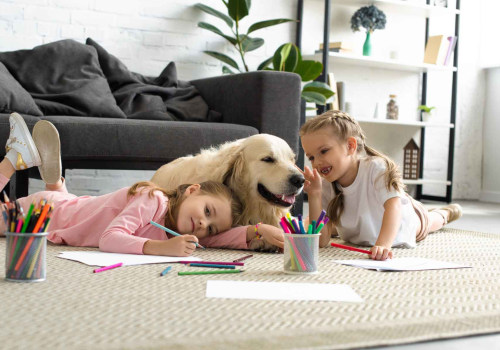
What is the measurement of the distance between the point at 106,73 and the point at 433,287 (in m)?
2.54

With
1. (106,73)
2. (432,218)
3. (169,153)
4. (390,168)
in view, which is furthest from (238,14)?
(390,168)

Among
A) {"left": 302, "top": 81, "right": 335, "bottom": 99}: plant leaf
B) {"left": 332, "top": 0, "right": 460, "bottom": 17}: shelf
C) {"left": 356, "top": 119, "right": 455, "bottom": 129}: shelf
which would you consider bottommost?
{"left": 356, "top": 119, "right": 455, "bottom": 129}: shelf

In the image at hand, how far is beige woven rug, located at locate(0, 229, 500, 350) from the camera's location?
100cm

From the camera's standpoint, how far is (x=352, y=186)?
2244mm

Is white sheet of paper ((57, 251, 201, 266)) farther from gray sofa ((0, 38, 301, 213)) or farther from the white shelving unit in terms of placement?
the white shelving unit

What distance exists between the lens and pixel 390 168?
2.15 m

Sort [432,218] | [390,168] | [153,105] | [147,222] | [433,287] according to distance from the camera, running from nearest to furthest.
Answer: [433,287], [147,222], [390,168], [432,218], [153,105]

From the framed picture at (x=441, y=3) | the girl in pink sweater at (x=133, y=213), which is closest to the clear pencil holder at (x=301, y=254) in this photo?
the girl in pink sweater at (x=133, y=213)

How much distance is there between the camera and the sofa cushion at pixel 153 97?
10.9 feet

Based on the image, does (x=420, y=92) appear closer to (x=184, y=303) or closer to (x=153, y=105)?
(x=153, y=105)

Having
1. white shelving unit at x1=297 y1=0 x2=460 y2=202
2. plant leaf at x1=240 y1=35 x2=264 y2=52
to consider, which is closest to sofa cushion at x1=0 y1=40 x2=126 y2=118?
plant leaf at x1=240 y1=35 x2=264 y2=52

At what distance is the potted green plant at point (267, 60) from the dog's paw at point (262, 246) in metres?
2.00

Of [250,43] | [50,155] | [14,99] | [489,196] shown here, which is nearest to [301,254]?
[50,155]

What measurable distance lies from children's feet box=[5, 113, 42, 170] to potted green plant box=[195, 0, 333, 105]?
199 cm
